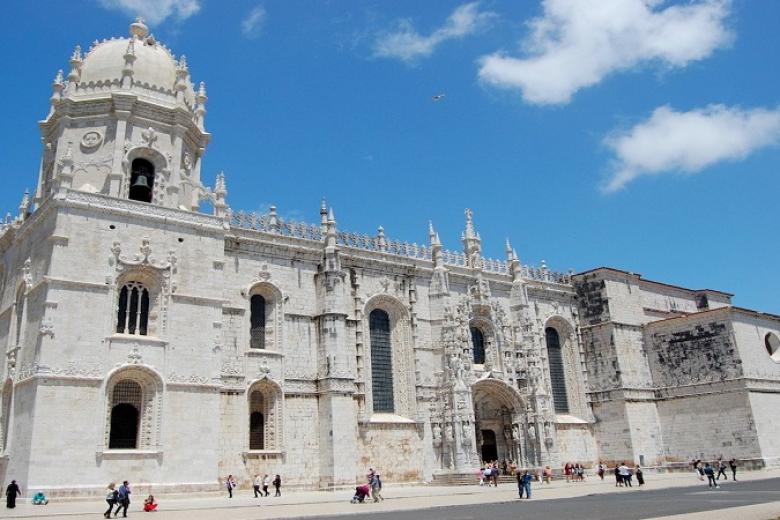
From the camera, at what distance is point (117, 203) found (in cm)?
2822

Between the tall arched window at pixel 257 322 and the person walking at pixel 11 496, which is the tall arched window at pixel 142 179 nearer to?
the tall arched window at pixel 257 322

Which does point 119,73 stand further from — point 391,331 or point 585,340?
point 585,340

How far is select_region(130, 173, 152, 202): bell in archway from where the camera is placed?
30.6m

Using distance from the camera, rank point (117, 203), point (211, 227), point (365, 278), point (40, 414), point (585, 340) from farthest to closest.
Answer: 1. point (585, 340)
2. point (365, 278)
3. point (211, 227)
4. point (117, 203)
5. point (40, 414)

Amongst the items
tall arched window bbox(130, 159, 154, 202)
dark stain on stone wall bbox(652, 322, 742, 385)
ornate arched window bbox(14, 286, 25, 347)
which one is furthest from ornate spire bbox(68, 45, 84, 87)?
dark stain on stone wall bbox(652, 322, 742, 385)

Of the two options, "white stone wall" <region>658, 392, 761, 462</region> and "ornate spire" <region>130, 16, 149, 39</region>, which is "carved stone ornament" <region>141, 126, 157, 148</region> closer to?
"ornate spire" <region>130, 16, 149, 39</region>

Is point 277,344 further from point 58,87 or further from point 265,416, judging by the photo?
point 58,87

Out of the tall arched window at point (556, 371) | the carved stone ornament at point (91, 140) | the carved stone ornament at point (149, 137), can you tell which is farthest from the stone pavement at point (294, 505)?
the carved stone ornament at point (149, 137)

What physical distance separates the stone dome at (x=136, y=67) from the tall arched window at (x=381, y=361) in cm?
1513

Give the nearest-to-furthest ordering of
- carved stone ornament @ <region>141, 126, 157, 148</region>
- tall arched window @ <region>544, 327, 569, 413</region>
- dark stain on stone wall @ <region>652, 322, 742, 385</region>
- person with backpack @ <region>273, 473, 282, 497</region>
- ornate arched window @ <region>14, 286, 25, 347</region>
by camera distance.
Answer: person with backpack @ <region>273, 473, 282, 497</region> < ornate arched window @ <region>14, 286, 25, 347</region> < carved stone ornament @ <region>141, 126, 157, 148</region> < dark stain on stone wall @ <region>652, 322, 742, 385</region> < tall arched window @ <region>544, 327, 569, 413</region>

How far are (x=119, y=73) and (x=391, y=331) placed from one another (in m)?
19.0

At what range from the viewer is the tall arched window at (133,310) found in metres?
27.5

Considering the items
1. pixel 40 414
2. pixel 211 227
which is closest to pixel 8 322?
pixel 40 414

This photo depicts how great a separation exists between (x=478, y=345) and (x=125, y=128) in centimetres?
2287
